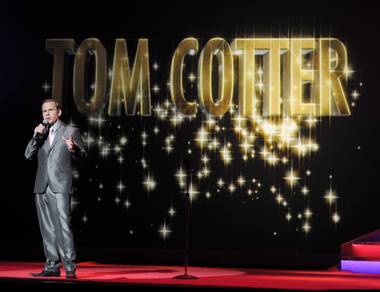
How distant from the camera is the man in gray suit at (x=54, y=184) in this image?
17.0 feet

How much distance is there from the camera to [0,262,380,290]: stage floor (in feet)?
16.2

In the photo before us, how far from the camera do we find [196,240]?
7508mm

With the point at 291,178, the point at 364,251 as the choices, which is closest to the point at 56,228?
the point at 291,178

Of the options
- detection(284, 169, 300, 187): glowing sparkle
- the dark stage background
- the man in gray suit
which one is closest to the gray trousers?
the man in gray suit

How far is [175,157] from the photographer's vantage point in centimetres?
754

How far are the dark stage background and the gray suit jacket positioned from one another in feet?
7.69

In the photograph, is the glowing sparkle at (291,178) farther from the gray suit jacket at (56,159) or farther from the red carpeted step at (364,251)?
the gray suit jacket at (56,159)

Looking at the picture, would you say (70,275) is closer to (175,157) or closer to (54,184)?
(54,184)

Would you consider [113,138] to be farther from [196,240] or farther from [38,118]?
[196,240]

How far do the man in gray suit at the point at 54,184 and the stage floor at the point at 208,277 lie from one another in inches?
8.3

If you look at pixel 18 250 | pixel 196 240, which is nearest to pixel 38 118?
pixel 18 250

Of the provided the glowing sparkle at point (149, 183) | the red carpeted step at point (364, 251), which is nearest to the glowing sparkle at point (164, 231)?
the glowing sparkle at point (149, 183)

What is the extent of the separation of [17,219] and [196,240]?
78.6 inches

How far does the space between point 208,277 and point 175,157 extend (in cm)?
209
